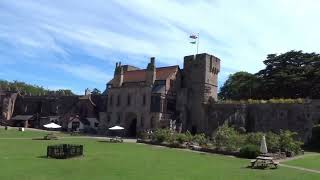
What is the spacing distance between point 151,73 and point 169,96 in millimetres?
5091

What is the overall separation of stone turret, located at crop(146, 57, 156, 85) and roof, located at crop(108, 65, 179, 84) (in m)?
0.94

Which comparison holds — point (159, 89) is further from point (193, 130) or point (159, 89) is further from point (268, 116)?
point (268, 116)

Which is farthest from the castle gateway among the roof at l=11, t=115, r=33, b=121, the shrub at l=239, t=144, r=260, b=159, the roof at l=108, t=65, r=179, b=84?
the shrub at l=239, t=144, r=260, b=159

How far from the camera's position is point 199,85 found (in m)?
72.2

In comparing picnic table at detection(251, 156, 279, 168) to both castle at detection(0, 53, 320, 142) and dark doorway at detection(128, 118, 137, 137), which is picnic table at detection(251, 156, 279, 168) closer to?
castle at detection(0, 53, 320, 142)

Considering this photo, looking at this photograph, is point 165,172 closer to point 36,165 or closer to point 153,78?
point 36,165

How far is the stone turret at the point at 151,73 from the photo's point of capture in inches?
2963

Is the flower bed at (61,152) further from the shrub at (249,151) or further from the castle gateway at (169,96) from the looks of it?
the castle gateway at (169,96)

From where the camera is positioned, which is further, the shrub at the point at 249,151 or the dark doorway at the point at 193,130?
the dark doorway at the point at 193,130

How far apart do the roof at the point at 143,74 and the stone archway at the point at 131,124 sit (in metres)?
6.37

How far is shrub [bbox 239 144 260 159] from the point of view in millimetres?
37678

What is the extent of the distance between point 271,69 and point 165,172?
57052 mm

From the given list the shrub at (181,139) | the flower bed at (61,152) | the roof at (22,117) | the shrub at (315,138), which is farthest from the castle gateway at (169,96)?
the flower bed at (61,152)

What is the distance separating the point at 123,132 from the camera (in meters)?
76.8
